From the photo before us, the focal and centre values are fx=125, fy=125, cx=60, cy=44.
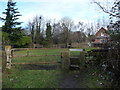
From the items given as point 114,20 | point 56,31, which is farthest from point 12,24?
point 114,20

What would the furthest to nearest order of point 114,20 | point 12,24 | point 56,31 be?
point 56,31 → point 12,24 → point 114,20

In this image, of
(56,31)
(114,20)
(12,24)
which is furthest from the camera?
(56,31)

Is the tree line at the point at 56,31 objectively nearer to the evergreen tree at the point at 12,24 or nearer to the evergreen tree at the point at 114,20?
the evergreen tree at the point at 12,24

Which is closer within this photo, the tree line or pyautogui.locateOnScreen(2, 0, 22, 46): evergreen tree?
pyautogui.locateOnScreen(2, 0, 22, 46): evergreen tree

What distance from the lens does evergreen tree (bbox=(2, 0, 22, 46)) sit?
20477 mm

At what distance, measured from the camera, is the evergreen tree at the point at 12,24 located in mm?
20477

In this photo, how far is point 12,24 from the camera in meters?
21.4

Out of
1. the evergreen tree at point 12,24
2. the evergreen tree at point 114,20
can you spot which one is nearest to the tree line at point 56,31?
the evergreen tree at point 12,24

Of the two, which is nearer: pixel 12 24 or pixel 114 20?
pixel 114 20

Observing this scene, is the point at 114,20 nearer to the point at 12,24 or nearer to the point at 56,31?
the point at 12,24

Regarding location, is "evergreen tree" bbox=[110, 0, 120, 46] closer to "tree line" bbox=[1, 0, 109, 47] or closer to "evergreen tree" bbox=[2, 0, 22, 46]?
"evergreen tree" bbox=[2, 0, 22, 46]

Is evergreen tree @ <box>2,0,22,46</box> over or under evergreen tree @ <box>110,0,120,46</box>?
over

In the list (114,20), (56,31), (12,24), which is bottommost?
(114,20)

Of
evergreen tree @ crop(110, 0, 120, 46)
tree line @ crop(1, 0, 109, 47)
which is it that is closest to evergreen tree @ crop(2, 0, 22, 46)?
tree line @ crop(1, 0, 109, 47)
